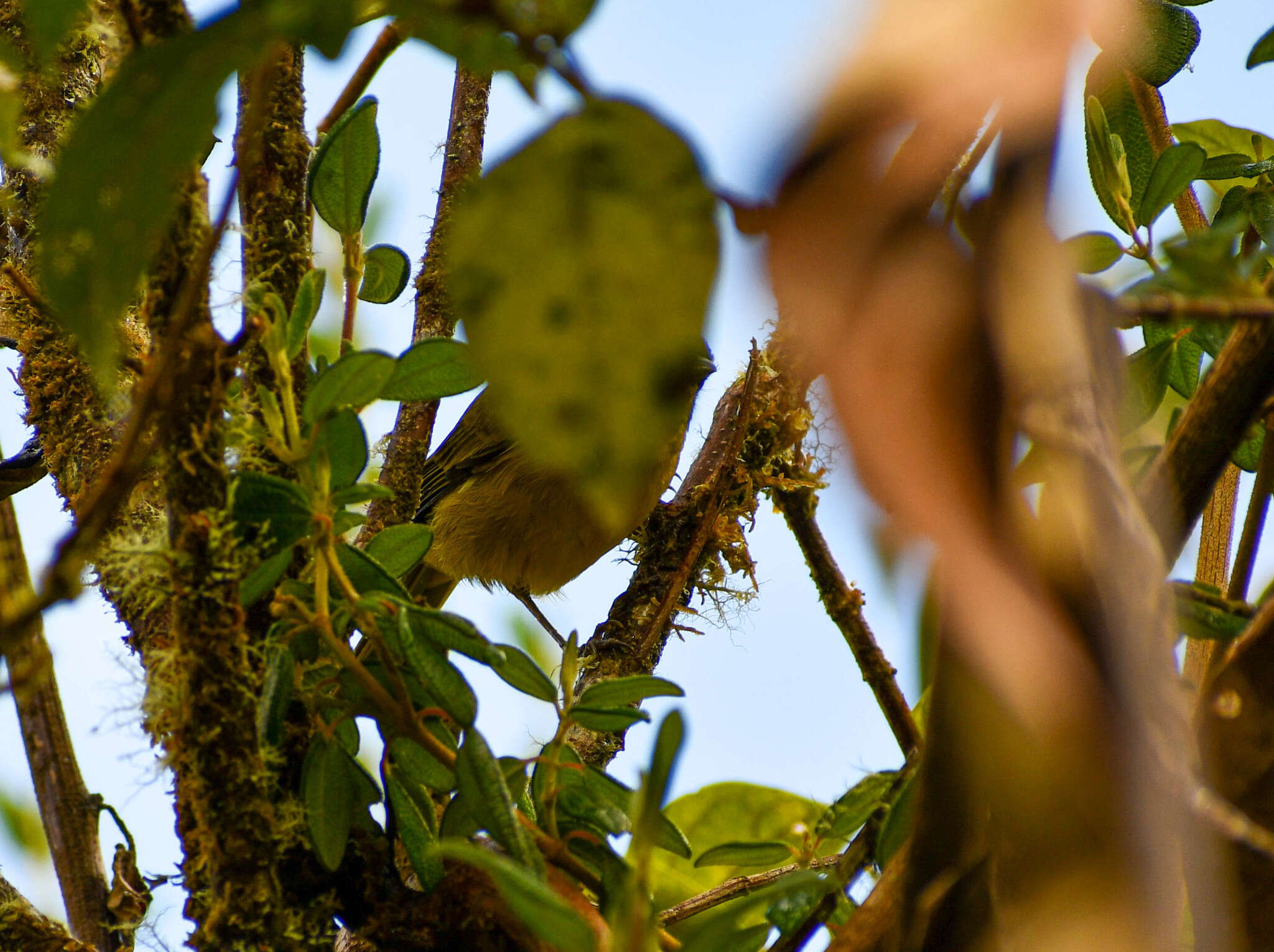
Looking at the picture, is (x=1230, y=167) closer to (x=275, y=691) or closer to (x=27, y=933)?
(x=275, y=691)

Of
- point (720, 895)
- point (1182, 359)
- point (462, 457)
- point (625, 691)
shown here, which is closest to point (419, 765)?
point (625, 691)

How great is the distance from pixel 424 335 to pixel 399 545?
748 mm

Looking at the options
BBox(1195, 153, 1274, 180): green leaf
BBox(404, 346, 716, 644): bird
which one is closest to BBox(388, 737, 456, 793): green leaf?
BBox(1195, 153, 1274, 180): green leaf

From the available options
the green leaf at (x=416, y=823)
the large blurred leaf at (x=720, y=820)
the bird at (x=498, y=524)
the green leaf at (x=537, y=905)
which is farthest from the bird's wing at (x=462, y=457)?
the green leaf at (x=537, y=905)

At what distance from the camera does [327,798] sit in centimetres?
78

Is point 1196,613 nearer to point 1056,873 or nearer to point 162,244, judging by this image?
point 1056,873

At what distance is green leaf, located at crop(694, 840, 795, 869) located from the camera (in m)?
0.92

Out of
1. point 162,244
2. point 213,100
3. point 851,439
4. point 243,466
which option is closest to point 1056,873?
point 851,439

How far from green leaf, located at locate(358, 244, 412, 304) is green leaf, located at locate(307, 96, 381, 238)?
95 mm

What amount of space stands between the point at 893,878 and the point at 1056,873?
20 centimetres

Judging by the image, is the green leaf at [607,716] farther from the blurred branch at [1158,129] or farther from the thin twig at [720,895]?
the blurred branch at [1158,129]

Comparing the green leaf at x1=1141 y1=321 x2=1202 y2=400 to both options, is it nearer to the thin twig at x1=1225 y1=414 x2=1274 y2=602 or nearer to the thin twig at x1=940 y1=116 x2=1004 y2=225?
the thin twig at x1=1225 y1=414 x2=1274 y2=602

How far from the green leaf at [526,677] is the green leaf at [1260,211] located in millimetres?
804

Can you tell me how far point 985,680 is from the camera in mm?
333
